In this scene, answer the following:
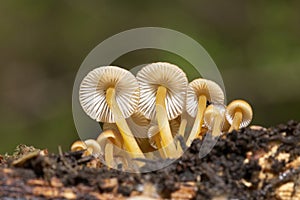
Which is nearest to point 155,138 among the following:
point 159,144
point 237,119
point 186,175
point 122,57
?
point 159,144

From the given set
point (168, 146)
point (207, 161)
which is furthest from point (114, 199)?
point (168, 146)

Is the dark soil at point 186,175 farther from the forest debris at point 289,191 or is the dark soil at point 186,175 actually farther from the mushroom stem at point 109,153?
the mushroom stem at point 109,153

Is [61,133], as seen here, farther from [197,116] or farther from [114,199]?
[114,199]

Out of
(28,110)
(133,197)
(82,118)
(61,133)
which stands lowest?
(133,197)

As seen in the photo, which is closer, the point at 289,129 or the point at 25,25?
the point at 289,129

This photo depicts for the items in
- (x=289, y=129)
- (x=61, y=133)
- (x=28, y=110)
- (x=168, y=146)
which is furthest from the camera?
(x=28, y=110)

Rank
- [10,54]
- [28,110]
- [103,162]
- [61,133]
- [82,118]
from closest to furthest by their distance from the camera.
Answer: [103,162], [82,118], [61,133], [28,110], [10,54]

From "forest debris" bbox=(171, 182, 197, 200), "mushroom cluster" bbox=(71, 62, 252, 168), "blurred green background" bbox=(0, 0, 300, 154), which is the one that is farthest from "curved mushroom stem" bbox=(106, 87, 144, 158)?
"blurred green background" bbox=(0, 0, 300, 154)
